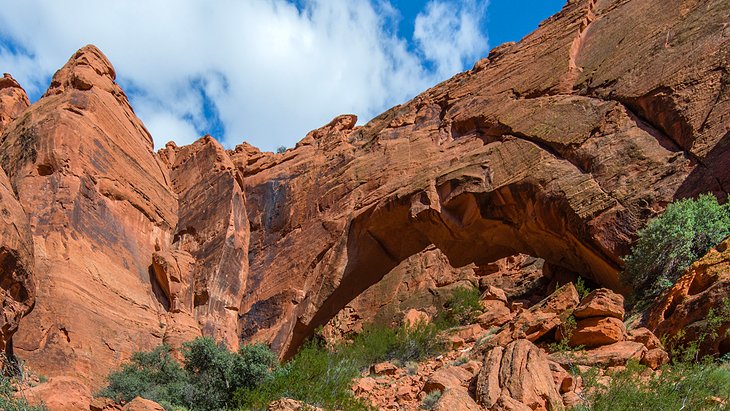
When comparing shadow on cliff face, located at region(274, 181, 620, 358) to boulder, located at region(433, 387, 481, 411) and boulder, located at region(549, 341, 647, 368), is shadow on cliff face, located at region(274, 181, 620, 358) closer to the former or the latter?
boulder, located at region(549, 341, 647, 368)

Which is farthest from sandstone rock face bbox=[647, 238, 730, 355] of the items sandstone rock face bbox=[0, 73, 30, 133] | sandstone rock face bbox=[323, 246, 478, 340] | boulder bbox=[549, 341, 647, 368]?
sandstone rock face bbox=[0, 73, 30, 133]

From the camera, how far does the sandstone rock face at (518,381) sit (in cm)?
1110

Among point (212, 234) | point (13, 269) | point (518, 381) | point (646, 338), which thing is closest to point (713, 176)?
point (646, 338)

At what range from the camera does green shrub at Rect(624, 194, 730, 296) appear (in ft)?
52.9

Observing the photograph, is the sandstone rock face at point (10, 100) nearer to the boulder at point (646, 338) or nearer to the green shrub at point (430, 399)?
the green shrub at point (430, 399)

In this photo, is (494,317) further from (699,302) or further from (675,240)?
(699,302)

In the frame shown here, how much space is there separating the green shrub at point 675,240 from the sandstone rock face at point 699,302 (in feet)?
4.40

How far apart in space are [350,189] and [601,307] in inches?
536

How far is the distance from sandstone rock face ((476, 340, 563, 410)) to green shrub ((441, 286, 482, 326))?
8.13 metres

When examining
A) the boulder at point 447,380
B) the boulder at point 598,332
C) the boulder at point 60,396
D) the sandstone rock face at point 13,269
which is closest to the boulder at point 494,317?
the boulder at point 598,332

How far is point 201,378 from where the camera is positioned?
17.3m

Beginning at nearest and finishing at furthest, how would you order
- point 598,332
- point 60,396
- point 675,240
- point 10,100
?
1. point 60,396
2. point 598,332
3. point 675,240
4. point 10,100

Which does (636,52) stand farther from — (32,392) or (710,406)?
(32,392)

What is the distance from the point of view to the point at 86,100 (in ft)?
93.4
